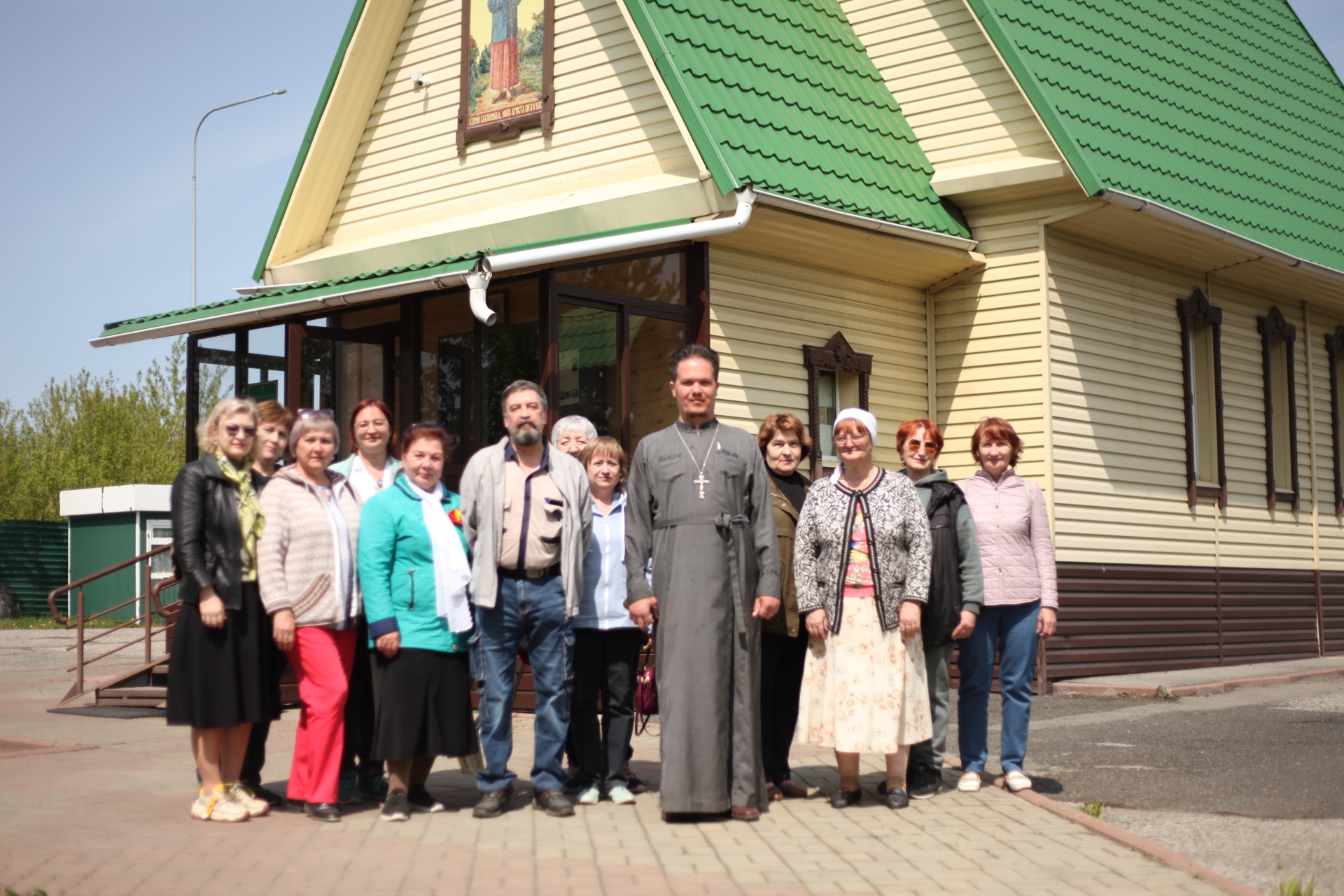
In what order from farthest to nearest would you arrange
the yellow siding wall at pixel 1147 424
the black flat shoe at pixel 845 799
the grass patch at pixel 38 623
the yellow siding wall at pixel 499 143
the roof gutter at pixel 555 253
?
the grass patch at pixel 38 623 → the yellow siding wall at pixel 1147 424 → the yellow siding wall at pixel 499 143 → the roof gutter at pixel 555 253 → the black flat shoe at pixel 845 799

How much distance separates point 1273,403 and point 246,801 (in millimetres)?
13824

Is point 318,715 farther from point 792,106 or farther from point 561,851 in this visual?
point 792,106

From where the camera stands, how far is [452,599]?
270 inches

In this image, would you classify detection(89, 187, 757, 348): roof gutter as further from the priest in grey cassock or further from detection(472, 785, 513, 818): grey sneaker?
detection(472, 785, 513, 818): grey sneaker

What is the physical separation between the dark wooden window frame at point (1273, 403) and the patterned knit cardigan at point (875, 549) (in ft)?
35.8

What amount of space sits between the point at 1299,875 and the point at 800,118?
828 centimetres

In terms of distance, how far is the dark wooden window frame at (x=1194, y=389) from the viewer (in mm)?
15008

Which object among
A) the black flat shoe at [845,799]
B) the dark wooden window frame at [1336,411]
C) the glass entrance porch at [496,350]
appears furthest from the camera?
the dark wooden window frame at [1336,411]

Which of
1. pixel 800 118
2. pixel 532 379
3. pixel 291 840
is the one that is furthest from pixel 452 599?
pixel 800 118

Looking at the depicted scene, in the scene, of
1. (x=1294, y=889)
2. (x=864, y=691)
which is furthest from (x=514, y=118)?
(x=1294, y=889)

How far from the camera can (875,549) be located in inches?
278

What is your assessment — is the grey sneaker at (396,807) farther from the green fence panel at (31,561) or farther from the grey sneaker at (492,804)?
the green fence panel at (31,561)

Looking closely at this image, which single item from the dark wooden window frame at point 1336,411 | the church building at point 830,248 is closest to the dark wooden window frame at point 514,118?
the church building at point 830,248

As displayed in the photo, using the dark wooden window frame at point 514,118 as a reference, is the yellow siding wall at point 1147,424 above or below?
below
